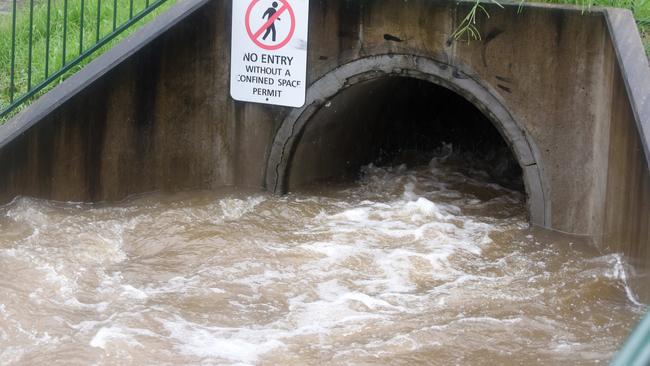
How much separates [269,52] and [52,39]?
1.96m

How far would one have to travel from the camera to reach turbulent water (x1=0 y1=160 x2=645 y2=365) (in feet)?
15.0

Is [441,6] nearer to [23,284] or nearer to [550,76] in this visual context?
[550,76]

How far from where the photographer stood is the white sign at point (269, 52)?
6.89m

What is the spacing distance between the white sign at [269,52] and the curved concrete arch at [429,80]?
0.14 metres

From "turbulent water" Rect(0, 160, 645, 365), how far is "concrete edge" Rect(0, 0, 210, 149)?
0.50 meters

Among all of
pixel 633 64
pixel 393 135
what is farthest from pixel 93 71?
pixel 633 64

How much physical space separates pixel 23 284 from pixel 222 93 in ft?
7.65

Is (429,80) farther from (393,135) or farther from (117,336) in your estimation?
(117,336)

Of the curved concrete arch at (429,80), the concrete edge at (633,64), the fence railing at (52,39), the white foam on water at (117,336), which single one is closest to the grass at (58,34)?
the fence railing at (52,39)

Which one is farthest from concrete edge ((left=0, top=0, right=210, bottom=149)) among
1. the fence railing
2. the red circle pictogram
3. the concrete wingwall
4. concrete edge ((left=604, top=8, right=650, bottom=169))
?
concrete edge ((left=604, top=8, right=650, bottom=169))

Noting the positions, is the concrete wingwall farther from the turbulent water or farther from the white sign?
the turbulent water

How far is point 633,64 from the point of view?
5410 millimetres

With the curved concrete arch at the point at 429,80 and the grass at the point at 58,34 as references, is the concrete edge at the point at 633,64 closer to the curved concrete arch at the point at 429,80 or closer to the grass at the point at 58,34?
the grass at the point at 58,34

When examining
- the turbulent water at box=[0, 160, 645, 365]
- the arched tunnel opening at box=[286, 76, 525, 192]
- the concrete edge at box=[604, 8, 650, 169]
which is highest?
the concrete edge at box=[604, 8, 650, 169]
